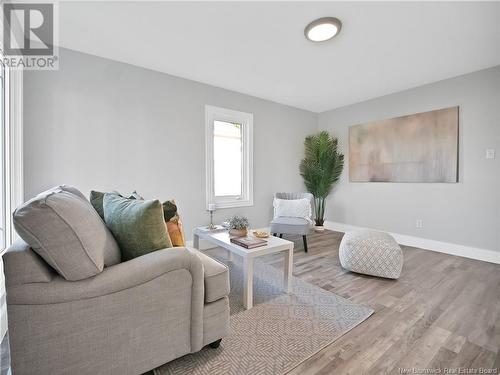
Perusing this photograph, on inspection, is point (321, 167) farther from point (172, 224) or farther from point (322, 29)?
point (172, 224)

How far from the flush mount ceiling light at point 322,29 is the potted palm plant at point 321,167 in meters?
2.39

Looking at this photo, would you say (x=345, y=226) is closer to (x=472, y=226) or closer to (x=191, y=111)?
(x=472, y=226)

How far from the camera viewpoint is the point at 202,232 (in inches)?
104

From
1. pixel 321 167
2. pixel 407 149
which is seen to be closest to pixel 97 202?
pixel 321 167

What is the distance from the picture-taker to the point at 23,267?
933 mm

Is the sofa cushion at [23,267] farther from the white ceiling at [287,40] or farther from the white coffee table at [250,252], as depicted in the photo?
the white ceiling at [287,40]

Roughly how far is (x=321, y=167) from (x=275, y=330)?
3415 mm

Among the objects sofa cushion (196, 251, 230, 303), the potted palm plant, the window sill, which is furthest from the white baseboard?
sofa cushion (196, 251, 230, 303)

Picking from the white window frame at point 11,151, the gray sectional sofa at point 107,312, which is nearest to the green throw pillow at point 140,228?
the gray sectional sofa at point 107,312

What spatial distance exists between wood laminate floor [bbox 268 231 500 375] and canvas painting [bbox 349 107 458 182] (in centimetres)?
129

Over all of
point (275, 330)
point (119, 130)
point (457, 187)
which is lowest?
point (275, 330)

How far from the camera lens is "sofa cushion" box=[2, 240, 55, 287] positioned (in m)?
0.92

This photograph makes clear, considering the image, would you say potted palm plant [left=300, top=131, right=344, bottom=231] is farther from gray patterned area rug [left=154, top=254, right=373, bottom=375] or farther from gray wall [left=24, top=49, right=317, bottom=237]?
gray patterned area rug [left=154, top=254, right=373, bottom=375]

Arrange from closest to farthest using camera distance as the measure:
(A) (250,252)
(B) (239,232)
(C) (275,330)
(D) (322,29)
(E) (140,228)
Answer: (E) (140,228) → (C) (275,330) → (A) (250,252) → (D) (322,29) → (B) (239,232)
